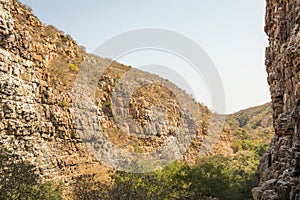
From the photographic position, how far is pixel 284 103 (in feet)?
47.7

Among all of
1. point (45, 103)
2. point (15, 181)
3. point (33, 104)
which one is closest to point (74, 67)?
point (45, 103)

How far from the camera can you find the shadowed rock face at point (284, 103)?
376 inches

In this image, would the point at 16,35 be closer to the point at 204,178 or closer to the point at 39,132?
the point at 39,132

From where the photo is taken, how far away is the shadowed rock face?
9547mm

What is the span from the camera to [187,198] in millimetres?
18156

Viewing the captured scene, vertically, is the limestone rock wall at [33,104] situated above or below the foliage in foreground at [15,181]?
above


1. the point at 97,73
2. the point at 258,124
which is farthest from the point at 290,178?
the point at 258,124

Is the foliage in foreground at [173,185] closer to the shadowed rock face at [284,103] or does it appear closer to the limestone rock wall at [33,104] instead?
the limestone rock wall at [33,104]

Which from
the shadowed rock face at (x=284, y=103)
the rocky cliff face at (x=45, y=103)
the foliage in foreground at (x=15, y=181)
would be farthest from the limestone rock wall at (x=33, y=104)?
the shadowed rock face at (x=284, y=103)

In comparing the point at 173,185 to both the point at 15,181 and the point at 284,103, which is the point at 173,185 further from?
the point at 15,181

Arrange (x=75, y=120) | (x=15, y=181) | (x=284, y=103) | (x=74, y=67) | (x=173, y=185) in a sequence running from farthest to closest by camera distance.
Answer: (x=74, y=67), (x=75, y=120), (x=173, y=185), (x=284, y=103), (x=15, y=181)

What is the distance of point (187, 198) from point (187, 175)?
619cm

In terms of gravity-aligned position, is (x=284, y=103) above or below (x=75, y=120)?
below

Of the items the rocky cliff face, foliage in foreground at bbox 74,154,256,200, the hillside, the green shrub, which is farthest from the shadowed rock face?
the green shrub
